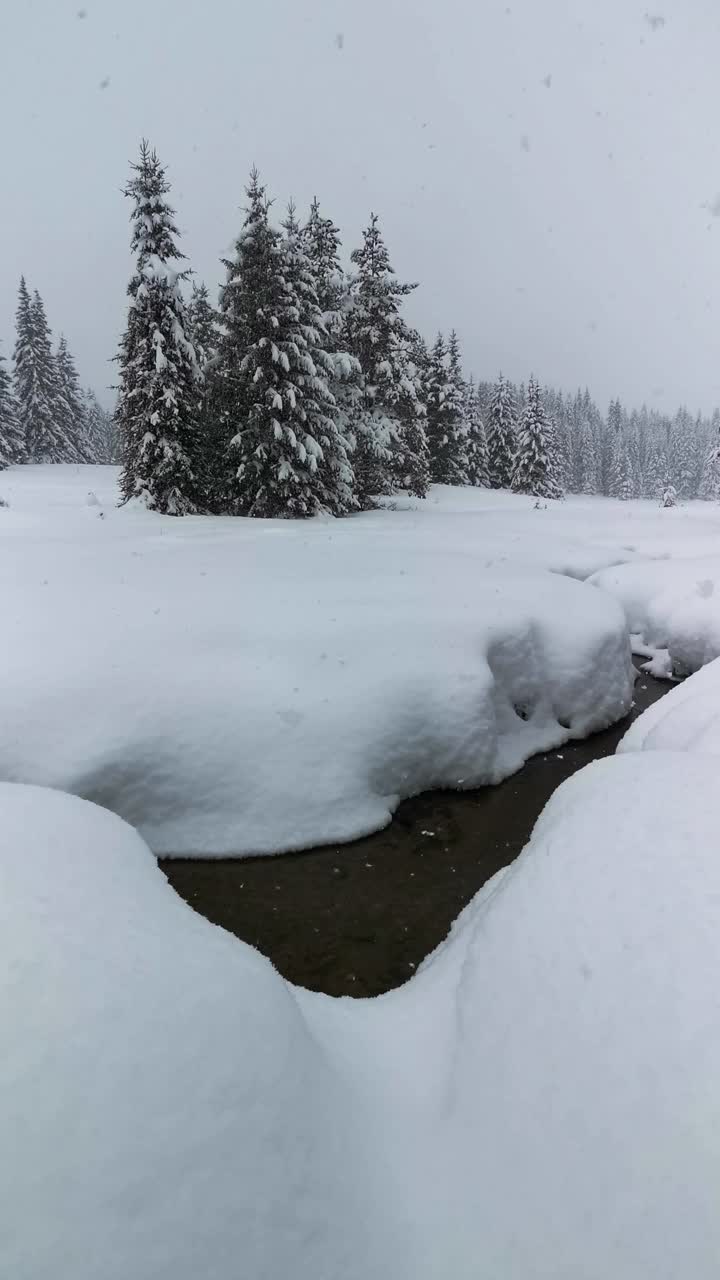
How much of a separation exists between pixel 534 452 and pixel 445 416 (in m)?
8.00

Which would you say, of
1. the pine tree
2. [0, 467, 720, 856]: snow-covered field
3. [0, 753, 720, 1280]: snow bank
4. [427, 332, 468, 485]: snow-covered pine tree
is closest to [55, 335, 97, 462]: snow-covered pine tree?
[427, 332, 468, 485]: snow-covered pine tree

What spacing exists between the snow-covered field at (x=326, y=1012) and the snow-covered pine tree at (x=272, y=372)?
38.5ft

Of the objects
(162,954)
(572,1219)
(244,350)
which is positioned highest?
(244,350)

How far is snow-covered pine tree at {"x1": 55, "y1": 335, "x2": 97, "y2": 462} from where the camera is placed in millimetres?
40059

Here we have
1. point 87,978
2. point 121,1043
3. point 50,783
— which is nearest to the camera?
point 121,1043

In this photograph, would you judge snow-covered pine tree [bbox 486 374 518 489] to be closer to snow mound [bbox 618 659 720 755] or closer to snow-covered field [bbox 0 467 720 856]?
snow-covered field [bbox 0 467 720 856]

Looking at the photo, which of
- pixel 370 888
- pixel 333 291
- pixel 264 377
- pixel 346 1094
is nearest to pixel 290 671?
pixel 370 888

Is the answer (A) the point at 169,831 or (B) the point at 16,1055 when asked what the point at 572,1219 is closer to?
(B) the point at 16,1055

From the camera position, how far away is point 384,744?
20.3 ft

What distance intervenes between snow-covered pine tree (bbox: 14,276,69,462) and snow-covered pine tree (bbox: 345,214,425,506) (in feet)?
79.4

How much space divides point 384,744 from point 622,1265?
14.4 ft

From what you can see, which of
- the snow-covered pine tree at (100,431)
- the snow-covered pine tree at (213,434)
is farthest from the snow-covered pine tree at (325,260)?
the snow-covered pine tree at (100,431)

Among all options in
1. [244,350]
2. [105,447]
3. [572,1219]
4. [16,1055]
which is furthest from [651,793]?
[105,447]

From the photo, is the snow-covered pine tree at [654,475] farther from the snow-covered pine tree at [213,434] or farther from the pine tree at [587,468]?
the snow-covered pine tree at [213,434]
